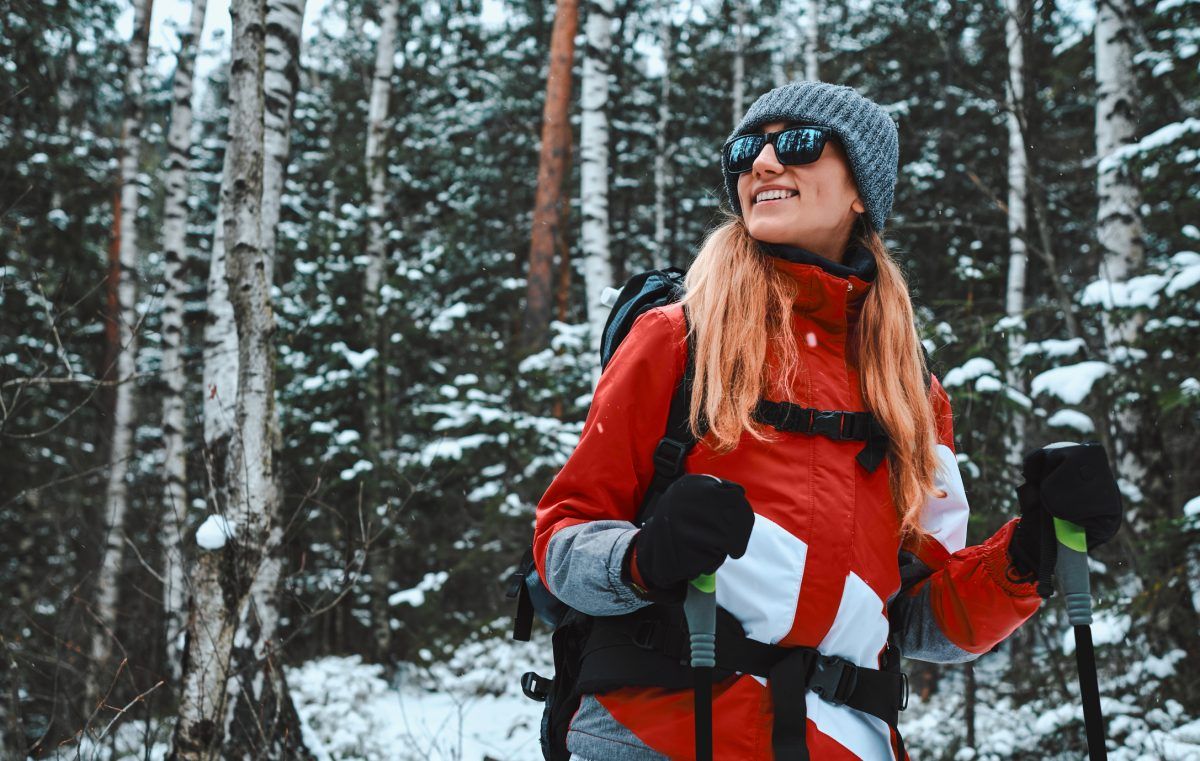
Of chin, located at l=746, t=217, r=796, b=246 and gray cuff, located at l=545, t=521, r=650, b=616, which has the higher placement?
chin, located at l=746, t=217, r=796, b=246

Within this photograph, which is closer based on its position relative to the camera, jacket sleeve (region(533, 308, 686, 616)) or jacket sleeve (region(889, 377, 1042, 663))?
jacket sleeve (region(533, 308, 686, 616))

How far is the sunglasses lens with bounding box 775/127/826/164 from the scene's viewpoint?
1923 mm

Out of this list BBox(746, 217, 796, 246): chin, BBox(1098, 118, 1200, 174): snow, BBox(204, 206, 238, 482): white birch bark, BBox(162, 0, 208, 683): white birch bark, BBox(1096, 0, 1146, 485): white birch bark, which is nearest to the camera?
BBox(746, 217, 796, 246): chin

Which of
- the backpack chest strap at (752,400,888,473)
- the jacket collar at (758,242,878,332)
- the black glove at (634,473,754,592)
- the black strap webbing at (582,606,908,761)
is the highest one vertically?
the jacket collar at (758,242,878,332)

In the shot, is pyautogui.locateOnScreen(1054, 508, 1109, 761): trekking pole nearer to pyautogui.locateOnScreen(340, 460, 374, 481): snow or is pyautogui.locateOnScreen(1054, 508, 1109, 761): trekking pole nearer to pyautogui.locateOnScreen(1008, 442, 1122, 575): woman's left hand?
pyautogui.locateOnScreen(1008, 442, 1122, 575): woman's left hand

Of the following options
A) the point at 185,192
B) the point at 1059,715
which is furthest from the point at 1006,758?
the point at 185,192

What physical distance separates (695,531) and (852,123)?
110 centimetres

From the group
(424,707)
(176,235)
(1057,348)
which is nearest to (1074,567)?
(1057,348)

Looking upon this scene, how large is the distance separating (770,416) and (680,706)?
0.55 meters

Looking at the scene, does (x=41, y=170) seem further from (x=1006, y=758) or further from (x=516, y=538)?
(x=1006, y=758)

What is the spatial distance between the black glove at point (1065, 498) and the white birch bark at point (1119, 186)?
4.83 meters

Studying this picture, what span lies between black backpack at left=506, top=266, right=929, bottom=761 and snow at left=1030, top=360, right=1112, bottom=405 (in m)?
3.90

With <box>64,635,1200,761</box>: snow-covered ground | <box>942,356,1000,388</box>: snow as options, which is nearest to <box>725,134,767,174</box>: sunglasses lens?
<box>64,635,1200,761</box>: snow-covered ground

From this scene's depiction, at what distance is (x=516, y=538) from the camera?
9945 mm
